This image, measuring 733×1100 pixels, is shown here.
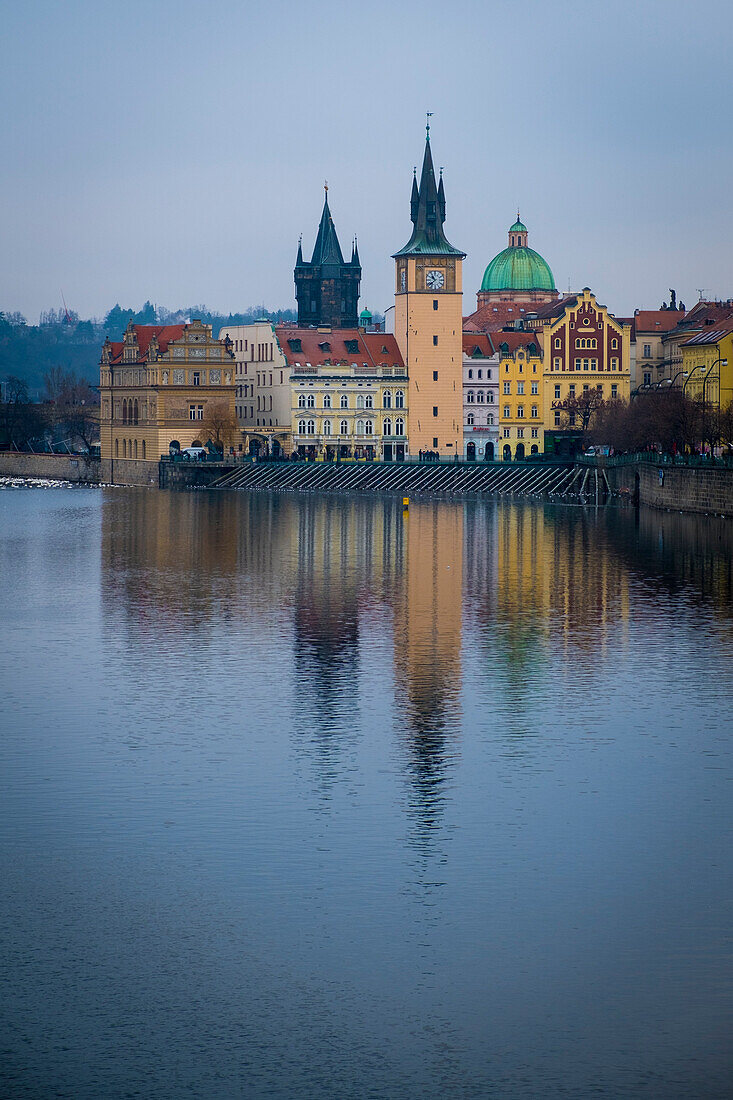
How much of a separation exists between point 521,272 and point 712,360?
4398 centimetres

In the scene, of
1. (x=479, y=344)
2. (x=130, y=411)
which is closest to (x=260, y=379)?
(x=130, y=411)

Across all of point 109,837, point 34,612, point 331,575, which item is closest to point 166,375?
point 331,575

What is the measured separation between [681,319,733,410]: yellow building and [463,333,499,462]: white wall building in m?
18.2

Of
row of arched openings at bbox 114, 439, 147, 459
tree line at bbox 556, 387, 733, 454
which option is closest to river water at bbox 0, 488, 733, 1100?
tree line at bbox 556, 387, 733, 454

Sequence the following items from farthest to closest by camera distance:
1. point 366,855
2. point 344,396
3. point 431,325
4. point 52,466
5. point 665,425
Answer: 1. point 52,466
2. point 431,325
3. point 344,396
4. point 665,425
5. point 366,855

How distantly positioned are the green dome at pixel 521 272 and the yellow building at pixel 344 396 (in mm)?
24983

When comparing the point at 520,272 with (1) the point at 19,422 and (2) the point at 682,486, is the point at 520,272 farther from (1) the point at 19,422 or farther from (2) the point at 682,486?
(2) the point at 682,486

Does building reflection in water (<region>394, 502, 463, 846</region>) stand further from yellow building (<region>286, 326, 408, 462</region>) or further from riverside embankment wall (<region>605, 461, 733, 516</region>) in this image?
yellow building (<region>286, 326, 408, 462</region>)

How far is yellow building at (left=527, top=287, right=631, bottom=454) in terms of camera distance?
142m

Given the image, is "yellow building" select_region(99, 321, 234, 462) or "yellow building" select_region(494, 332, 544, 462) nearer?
"yellow building" select_region(99, 321, 234, 462)

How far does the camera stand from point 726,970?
50.1 ft

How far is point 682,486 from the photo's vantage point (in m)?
84.7

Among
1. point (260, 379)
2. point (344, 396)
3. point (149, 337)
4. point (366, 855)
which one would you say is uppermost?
point (149, 337)

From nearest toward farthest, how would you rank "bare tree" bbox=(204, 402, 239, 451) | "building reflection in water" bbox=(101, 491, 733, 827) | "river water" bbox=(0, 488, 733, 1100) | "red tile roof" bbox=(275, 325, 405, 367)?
"river water" bbox=(0, 488, 733, 1100) < "building reflection in water" bbox=(101, 491, 733, 827) < "bare tree" bbox=(204, 402, 239, 451) < "red tile roof" bbox=(275, 325, 405, 367)
